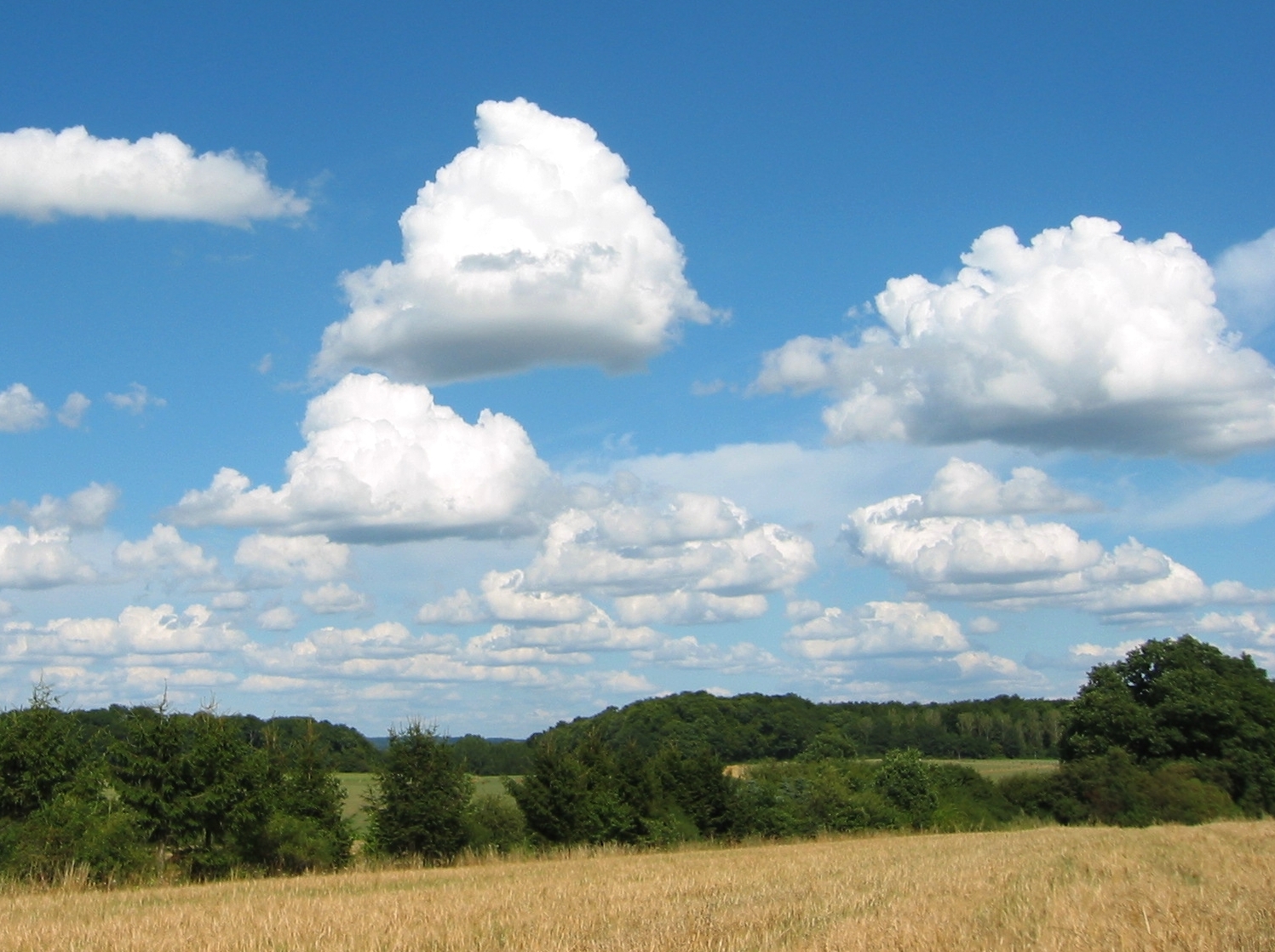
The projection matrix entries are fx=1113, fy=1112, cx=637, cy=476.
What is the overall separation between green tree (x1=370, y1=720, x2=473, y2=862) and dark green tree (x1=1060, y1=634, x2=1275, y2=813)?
4871 cm

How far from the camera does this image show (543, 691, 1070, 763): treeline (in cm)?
10950

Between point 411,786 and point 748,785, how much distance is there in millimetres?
20660

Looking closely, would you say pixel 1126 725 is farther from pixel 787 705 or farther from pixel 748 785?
pixel 787 705

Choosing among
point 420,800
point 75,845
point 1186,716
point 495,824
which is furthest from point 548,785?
point 1186,716

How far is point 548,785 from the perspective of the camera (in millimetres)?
48375

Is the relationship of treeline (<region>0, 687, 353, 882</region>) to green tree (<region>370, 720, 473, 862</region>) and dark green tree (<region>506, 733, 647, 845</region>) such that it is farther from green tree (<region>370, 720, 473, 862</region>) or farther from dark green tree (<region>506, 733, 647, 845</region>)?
dark green tree (<region>506, 733, 647, 845</region>)

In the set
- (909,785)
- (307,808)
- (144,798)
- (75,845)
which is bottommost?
(909,785)

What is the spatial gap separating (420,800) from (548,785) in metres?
6.45

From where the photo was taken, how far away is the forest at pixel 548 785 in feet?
111

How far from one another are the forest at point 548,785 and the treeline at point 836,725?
6.05 meters

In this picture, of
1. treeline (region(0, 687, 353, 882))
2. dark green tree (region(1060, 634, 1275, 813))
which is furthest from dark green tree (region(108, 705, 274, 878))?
dark green tree (region(1060, 634, 1275, 813))

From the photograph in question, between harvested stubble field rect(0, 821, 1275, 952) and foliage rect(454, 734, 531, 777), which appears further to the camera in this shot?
foliage rect(454, 734, 531, 777)

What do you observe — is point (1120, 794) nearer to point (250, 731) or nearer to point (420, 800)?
point (420, 800)

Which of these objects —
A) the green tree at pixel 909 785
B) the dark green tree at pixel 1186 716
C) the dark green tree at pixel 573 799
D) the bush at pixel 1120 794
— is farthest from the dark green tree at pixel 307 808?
the dark green tree at pixel 1186 716
